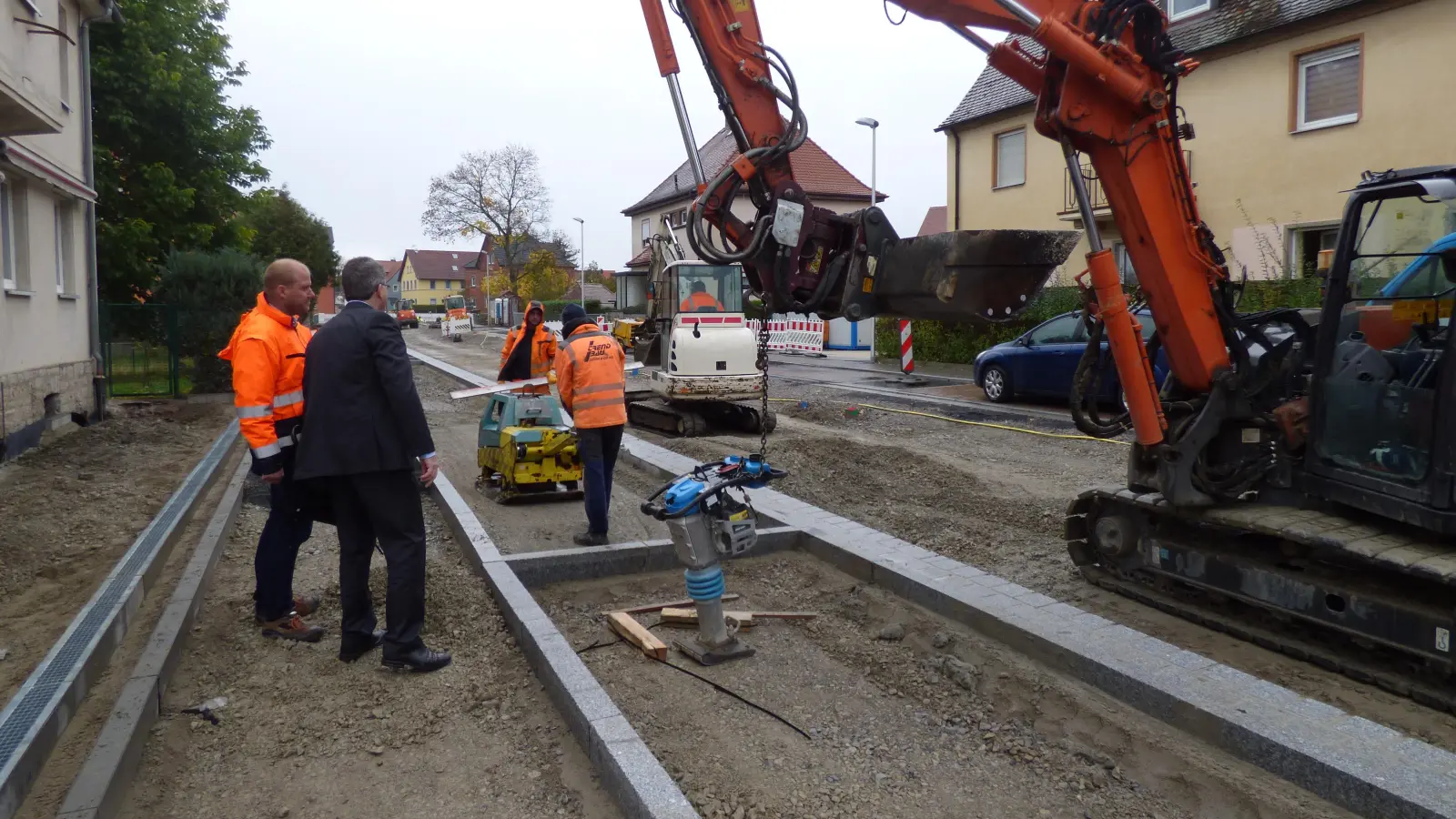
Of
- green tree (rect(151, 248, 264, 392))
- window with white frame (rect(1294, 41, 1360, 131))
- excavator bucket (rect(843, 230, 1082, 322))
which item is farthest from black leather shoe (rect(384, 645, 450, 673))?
window with white frame (rect(1294, 41, 1360, 131))

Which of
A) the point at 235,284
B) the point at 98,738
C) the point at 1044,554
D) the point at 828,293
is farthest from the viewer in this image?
the point at 235,284

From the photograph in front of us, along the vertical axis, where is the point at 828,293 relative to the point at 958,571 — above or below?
above

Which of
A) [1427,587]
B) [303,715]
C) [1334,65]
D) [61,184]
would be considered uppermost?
[1334,65]

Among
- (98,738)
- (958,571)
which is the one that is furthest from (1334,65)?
(98,738)

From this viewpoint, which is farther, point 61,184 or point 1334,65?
point 1334,65

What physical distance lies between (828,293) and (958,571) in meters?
2.05

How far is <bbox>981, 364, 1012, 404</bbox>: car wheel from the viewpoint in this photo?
53.7 ft

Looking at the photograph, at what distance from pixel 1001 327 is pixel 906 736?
20.5 m

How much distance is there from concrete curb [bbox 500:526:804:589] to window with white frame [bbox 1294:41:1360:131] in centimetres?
1611

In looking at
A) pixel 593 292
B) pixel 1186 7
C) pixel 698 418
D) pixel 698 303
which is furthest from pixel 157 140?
pixel 593 292

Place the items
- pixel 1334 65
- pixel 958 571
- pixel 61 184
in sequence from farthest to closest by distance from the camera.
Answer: pixel 1334 65 < pixel 61 184 < pixel 958 571

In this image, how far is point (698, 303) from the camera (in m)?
14.6

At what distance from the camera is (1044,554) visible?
22.6 ft

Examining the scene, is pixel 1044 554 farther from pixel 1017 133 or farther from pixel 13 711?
pixel 1017 133
